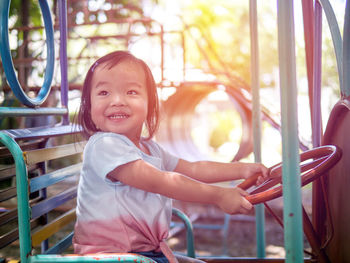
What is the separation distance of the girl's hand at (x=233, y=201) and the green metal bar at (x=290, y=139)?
18 cm

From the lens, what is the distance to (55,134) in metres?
1.55

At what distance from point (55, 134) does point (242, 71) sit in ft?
30.2

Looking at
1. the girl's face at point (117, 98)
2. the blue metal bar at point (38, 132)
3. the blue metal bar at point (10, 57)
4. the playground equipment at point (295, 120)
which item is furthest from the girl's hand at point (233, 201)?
the blue metal bar at point (10, 57)

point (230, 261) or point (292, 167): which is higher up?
point (292, 167)

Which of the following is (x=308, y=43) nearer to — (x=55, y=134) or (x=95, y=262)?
(x=55, y=134)

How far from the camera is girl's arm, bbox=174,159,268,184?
146cm

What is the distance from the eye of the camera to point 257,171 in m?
1.44

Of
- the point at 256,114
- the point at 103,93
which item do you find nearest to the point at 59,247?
the point at 103,93

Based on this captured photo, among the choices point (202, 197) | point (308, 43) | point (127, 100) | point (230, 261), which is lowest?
point (230, 261)

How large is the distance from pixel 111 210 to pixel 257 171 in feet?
1.72

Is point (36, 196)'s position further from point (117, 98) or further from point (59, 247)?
point (117, 98)

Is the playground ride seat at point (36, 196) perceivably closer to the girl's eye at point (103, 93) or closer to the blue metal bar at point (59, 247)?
the blue metal bar at point (59, 247)

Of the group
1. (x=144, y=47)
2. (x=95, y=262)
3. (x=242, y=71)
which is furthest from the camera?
(x=242, y=71)

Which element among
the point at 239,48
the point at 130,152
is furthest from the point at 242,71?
the point at 130,152
